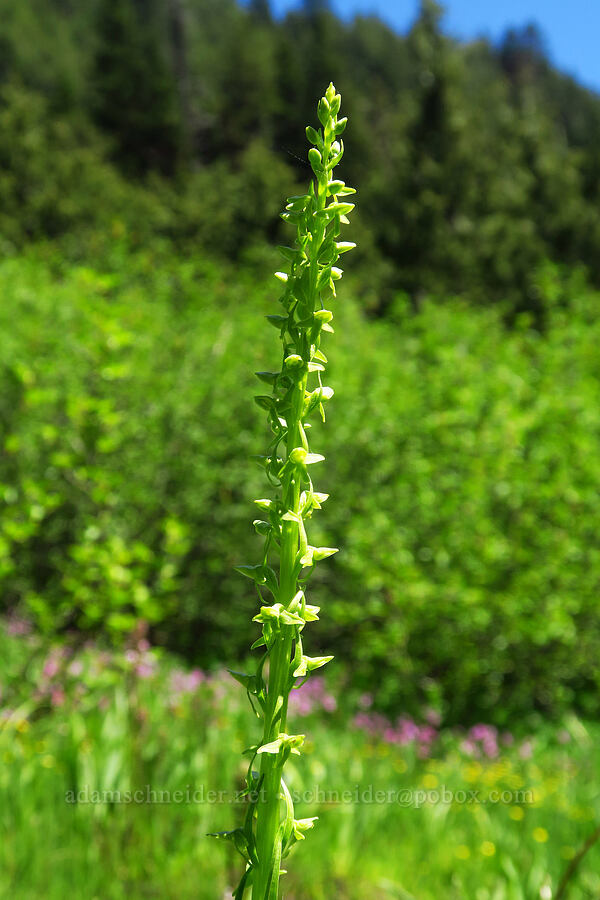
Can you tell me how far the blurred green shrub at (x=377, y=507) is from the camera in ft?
17.8

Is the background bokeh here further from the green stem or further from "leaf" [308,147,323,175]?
"leaf" [308,147,323,175]

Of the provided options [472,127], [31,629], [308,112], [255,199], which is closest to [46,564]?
[31,629]

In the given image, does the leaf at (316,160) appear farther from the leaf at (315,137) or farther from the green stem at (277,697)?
the green stem at (277,697)

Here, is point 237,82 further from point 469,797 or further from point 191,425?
point 469,797

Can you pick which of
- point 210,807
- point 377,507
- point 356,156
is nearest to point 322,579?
point 377,507

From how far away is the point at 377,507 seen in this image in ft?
18.9

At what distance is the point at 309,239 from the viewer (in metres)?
0.63

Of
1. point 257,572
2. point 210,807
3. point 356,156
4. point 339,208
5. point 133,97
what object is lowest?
point 210,807

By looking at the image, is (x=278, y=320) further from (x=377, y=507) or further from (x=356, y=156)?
(x=356, y=156)

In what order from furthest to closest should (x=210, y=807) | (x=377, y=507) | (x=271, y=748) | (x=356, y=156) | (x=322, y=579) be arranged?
(x=356, y=156) → (x=322, y=579) → (x=377, y=507) → (x=210, y=807) → (x=271, y=748)

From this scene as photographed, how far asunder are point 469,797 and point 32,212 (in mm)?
23489

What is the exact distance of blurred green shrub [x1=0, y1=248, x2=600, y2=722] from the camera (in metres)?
5.42

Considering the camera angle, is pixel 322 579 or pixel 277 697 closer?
pixel 277 697

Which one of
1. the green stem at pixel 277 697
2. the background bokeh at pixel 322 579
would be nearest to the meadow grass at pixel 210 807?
the background bokeh at pixel 322 579
